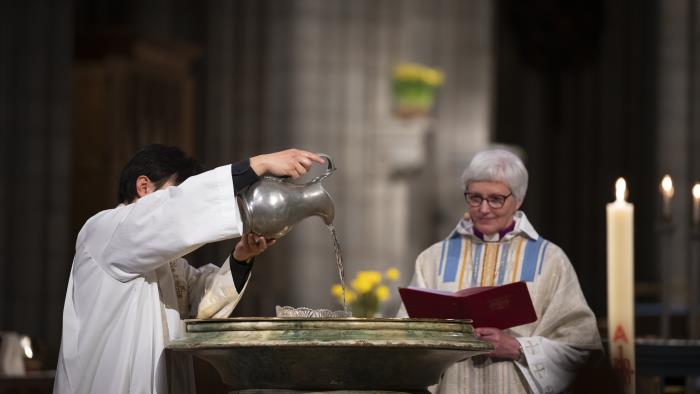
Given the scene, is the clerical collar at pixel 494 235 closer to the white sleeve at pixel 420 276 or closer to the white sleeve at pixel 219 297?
the white sleeve at pixel 420 276

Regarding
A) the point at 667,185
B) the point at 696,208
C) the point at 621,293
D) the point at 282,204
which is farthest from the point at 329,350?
the point at 696,208

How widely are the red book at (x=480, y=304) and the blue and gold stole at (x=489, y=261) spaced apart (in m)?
0.41

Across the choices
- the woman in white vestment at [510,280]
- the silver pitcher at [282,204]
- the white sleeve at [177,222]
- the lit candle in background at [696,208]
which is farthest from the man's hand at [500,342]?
the lit candle in background at [696,208]

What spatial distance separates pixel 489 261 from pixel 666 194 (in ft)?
2.83

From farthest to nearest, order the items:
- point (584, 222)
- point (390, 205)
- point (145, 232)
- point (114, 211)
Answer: point (584, 222) < point (390, 205) < point (114, 211) < point (145, 232)

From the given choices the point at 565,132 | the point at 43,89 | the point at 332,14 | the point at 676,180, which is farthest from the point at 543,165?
the point at 43,89

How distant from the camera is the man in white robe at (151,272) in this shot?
3.54 m

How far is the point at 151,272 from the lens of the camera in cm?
385

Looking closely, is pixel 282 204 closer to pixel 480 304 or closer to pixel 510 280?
pixel 480 304

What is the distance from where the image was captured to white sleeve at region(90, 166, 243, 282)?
3529mm

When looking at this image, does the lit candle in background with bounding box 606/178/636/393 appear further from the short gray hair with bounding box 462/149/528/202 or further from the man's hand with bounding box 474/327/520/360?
the short gray hair with bounding box 462/149/528/202

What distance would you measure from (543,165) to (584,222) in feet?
2.58

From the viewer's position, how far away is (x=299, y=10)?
38.9ft

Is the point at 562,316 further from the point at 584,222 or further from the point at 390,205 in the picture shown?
the point at 584,222
